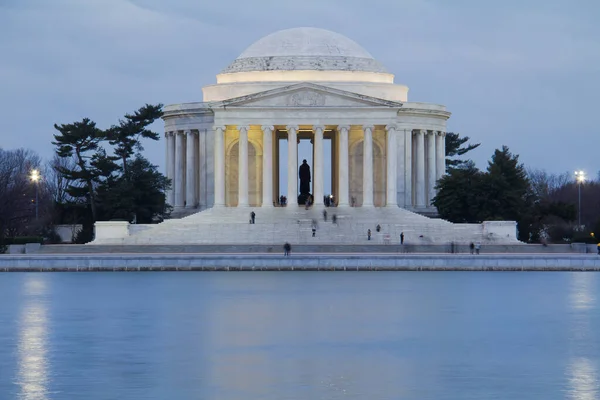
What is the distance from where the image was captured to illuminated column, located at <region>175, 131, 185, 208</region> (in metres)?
115

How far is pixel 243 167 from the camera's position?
107000 mm

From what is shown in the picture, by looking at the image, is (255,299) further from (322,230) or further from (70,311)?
(322,230)

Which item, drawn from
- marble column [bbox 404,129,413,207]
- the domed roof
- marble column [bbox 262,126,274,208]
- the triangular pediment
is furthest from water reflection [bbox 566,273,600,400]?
the domed roof

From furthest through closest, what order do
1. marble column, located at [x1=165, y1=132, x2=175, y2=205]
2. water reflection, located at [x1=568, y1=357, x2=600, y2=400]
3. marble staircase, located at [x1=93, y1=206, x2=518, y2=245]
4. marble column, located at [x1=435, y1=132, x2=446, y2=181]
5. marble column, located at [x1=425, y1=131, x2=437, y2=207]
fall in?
marble column, located at [x1=435, y1=132, x2=446, y2=181]
marble column, located at [x1=165, y1=132, x2=175, y2=205]
marble column, located at [x1=425, y1=131, x2=437, y2=207]
marble staircase, located at [x1=93, y1=206, x2=518, y2=245]
water reflection, located at [x1=568, y1=357, x2=600, y2=400]

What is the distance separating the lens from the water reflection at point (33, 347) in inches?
1480

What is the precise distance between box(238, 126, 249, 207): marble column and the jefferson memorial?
7 cm

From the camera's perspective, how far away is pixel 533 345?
150ft

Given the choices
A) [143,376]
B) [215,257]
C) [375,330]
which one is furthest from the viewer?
[215,257]

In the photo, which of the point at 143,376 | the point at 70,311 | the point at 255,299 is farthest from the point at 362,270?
the point at 143,376

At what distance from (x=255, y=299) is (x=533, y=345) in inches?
689

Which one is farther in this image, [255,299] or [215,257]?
[215,257]

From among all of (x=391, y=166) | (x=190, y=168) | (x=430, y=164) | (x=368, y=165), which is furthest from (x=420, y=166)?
(x=190, y=168)

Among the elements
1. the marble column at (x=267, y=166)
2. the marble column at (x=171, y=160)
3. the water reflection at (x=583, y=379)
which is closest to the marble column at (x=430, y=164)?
the marble column at (x=267, y=166)

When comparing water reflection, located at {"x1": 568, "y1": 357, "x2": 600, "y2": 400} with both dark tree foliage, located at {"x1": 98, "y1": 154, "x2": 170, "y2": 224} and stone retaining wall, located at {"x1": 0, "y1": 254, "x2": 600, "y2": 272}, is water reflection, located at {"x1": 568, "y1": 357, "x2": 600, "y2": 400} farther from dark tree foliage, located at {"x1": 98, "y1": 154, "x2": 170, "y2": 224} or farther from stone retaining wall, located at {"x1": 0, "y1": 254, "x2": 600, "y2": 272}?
dark tree foliage, located at {"x1": 98, "y1": 154, "x2": 170, "y2": 224}
